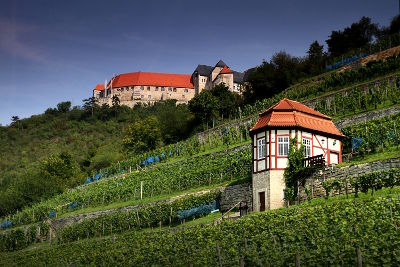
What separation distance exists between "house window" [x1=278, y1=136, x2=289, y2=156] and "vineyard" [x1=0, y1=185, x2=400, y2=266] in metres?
5.36

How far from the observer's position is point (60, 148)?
3986 inches

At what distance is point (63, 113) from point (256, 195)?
10236 cm

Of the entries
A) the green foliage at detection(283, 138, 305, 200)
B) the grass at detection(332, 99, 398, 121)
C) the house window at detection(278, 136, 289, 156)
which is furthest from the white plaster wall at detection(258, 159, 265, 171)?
the grass at detection(332, 99, 398, 121)

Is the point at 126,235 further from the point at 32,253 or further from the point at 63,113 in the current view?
the point at 63,113

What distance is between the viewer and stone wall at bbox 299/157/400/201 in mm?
27047

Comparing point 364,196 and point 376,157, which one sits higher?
point 376,157

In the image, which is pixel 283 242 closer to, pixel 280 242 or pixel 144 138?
pixel 280 242

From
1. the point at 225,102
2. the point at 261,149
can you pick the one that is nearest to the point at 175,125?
the point at 225,102

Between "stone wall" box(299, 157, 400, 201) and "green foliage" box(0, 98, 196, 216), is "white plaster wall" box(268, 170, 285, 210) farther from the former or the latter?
"green foliage" box(0, 98, 196, 216)

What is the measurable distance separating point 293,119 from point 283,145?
1676 millimetres

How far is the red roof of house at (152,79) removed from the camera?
126m

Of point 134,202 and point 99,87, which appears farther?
point 99,87

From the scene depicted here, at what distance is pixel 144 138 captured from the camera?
230ft

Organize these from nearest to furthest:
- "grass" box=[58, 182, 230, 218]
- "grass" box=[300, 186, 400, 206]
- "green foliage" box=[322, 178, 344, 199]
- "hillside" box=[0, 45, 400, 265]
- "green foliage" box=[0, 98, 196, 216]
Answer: "hillside" box=[0, 45, 400, 265] → "grass" box=[300, 186, 400, 206] → "green foliage" box=[322, 178, 344, 199] → "grass" box=[58, 182, 230, 218] → "green foliage" box=[0, 98, 196, 216]
